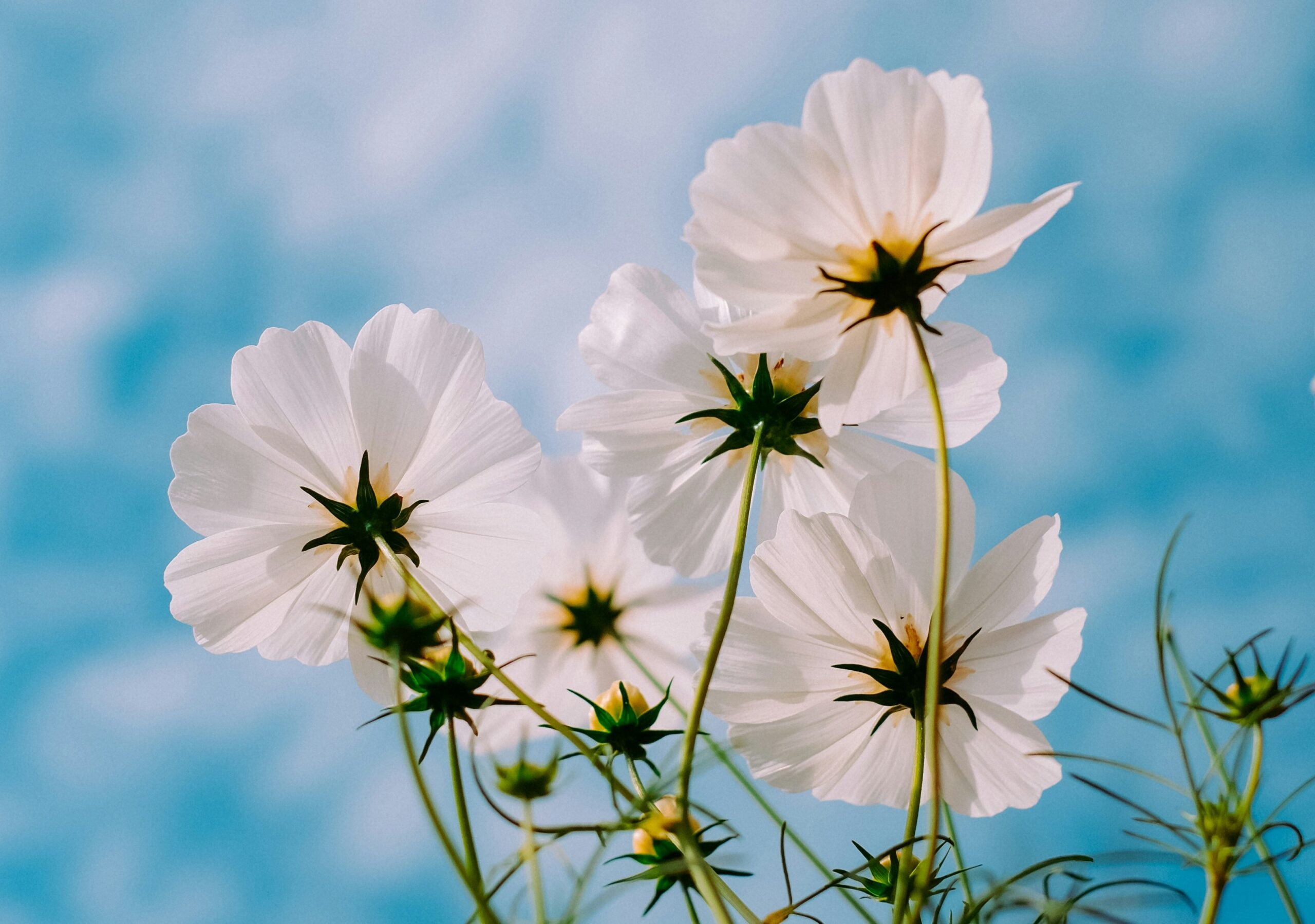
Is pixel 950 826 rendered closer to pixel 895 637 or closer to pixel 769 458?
pixel 895 637

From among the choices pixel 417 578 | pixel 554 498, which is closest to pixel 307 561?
pixel 417 578

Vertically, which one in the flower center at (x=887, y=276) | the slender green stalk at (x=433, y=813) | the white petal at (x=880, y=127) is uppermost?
the white petal at (x=880, y=127)

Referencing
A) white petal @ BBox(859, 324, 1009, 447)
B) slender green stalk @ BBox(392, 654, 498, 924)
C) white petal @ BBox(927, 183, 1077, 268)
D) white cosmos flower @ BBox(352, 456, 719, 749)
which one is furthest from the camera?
white cosmos flower @ BBox(352, 456, 719, 749)

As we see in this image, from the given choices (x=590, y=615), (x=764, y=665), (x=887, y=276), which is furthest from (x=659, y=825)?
(x=590, y=615)

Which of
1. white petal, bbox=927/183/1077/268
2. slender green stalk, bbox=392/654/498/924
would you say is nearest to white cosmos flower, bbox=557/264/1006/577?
white petal, bbox=927/183/1077/268

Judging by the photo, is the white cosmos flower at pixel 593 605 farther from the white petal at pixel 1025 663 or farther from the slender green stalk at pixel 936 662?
the slender green stalk at pixel 936 662

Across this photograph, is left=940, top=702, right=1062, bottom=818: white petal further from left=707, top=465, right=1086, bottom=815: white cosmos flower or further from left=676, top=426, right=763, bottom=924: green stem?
left=676, top=426, right=763, bottom=924: green stem

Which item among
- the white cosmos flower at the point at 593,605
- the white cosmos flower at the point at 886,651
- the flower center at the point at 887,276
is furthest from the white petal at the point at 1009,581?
the white cosmos flower at the point at 593,605
